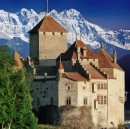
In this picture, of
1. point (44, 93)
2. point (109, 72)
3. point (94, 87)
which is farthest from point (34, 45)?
point (94, 87)

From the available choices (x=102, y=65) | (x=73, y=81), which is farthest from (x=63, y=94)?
(x=102, y=65)

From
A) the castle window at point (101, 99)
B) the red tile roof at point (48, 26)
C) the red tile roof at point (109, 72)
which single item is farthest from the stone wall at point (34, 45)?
the castle window at point (101, 99)

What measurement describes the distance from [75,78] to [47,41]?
1419 centimetres

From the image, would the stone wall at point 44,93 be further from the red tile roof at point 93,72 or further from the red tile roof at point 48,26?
the red tile roof at point 48,26

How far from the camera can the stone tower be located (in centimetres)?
11394

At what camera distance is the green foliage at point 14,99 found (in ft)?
289

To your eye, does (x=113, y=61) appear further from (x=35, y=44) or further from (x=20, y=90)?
(x=20, y=90)

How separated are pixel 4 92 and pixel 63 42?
93.8 feet

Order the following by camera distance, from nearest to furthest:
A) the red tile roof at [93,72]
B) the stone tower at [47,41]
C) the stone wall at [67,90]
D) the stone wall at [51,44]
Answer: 1. the stone wall at [67,90]
2. the red tile roof at [93,72]
3. the stone tower at [47,41]
4. the stone wall at [51,44]

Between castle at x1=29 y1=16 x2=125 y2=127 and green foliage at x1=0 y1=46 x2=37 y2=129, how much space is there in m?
9.97

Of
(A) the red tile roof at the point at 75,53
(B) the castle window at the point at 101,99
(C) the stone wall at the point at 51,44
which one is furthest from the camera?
(C) the stone wall at the point at 51,44

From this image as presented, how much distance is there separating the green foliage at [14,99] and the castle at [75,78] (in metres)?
9.97

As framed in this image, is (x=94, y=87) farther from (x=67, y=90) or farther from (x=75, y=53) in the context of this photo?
(x=75, y=53)

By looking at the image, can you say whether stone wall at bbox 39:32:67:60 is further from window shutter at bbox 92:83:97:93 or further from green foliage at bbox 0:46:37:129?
green foliage at bbox 0:46:37:129
